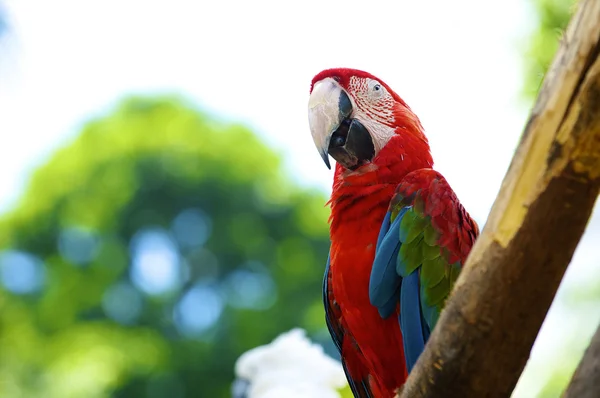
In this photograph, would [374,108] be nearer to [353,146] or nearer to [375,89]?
[375,89]

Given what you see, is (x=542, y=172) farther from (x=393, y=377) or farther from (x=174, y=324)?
(x=174, y=324)

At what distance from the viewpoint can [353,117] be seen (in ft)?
7.79

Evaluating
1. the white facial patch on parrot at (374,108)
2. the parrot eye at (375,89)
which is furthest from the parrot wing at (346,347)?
the parrot eye at (375,89)

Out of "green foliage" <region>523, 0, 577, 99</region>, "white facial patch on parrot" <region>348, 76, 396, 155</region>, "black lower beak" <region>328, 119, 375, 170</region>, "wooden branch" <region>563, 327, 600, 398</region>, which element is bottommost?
"wooden branch" <region>563, 327, 600, 398</region>

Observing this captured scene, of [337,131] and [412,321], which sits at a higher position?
[337,131]

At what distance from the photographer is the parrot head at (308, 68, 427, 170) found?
2.33 metres

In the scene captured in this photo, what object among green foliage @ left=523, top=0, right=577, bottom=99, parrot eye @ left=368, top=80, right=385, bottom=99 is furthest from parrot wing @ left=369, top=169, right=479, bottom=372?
green foliage @ left=523, top=0, right=577, bottom=99

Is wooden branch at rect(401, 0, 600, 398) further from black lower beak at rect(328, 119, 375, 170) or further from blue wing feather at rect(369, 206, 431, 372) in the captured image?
black lower beak at rect(328, 119, 375, 170)

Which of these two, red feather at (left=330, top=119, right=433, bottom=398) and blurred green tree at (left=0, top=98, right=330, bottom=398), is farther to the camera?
blurred green tree at (left=0, top=98, right=330, bottom=398)

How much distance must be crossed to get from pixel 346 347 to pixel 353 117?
2.64ft

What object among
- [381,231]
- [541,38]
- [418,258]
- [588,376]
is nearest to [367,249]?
[381,231]

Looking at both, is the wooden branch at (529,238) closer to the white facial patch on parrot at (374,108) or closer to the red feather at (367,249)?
the red feather at (367,249)

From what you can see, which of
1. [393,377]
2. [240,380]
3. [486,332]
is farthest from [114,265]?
[486,332]

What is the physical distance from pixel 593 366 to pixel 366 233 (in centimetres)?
96
